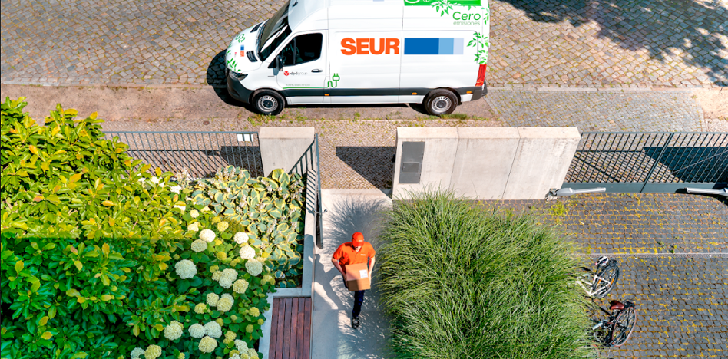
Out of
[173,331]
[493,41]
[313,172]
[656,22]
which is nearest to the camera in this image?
[173,331]

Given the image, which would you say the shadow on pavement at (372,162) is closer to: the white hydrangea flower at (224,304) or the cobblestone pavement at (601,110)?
the cobblestone pavement at (601,110)

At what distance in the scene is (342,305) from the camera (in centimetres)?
677

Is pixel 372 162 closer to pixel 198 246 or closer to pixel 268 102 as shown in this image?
pixel 268 102

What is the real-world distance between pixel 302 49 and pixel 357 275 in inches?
193

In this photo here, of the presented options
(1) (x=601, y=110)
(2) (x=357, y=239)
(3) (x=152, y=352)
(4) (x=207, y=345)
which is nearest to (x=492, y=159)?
(2) (x=357, y=239)

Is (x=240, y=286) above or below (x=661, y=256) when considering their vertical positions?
above

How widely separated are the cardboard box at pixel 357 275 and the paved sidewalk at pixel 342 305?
3.06ft

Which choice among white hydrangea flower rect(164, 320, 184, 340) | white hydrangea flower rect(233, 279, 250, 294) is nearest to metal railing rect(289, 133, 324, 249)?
white hydrangea flower rect(233, 279, 250, 294)

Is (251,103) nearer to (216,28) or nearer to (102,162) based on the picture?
(216,28)

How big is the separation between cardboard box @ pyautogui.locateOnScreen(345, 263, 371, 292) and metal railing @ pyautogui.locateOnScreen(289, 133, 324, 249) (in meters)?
1.39

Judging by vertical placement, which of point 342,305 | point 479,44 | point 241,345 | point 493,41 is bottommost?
point 342,305

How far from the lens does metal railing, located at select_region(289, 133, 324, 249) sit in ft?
23.4

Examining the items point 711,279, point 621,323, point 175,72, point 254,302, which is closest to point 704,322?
point 711,279

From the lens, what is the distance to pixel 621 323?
251 inches
